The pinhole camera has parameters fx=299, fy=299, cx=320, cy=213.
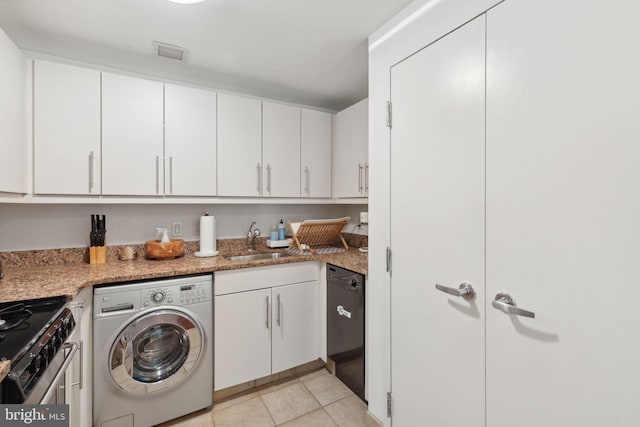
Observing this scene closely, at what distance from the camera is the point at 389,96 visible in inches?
63.1

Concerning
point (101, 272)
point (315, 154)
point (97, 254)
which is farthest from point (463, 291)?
point (97, 254)

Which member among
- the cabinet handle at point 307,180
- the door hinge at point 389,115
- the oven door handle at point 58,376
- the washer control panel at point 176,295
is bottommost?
the oven door handle at point 58,376

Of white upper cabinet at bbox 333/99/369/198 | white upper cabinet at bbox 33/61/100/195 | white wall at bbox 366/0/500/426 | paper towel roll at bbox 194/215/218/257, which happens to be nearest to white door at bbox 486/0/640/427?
white wall at bbox 366/0/500/426

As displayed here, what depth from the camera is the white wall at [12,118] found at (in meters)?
1.50

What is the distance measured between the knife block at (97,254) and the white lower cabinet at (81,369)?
1.86ft

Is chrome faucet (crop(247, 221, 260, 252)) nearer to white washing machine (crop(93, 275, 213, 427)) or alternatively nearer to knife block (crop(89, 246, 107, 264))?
white washing machine (crop(93, 275, 213, 427))

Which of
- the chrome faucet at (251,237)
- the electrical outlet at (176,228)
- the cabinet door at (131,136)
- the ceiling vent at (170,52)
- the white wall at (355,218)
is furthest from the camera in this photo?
the white wall at (355,218)

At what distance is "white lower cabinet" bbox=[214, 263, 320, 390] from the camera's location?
6.55 ft

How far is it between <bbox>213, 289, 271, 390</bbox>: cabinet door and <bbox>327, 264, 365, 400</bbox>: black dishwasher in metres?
0.46

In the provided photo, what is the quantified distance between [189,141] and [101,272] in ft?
3.43

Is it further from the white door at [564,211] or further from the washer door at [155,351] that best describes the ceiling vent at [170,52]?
the white door at [564,211]

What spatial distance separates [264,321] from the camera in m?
2.14

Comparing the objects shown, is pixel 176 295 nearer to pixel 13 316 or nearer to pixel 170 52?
pixel 13 316

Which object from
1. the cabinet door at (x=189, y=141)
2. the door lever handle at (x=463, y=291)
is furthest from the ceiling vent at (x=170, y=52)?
the door lever handle at (x=463, y=291)
